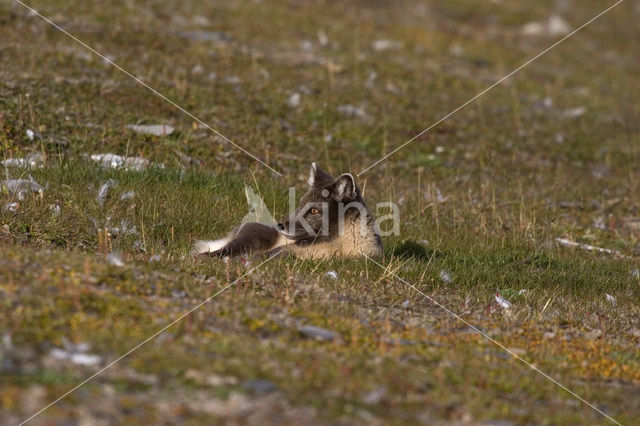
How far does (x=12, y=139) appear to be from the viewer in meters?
14.4

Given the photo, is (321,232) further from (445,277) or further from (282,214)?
(282,214)

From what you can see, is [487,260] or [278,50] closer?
[487,260]

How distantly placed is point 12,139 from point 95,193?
3594 mm

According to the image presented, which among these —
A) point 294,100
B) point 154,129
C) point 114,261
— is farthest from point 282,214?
point 294,100

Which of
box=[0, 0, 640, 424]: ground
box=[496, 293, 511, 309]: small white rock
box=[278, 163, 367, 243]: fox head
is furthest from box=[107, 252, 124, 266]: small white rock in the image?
box=[496, 293, 511, 309]: small white rock

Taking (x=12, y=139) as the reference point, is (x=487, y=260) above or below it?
below

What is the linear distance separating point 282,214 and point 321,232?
6.52 ft

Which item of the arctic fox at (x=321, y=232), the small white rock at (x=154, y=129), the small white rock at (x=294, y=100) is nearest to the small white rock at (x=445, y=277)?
the arctic fox at (x=321, y=232)

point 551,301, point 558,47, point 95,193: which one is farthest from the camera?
point 558,47

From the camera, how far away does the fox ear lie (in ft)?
37.2

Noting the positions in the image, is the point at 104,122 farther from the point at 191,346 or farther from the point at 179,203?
the point at 191,346

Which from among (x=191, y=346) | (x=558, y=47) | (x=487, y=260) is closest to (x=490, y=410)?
(x=191, y=346)

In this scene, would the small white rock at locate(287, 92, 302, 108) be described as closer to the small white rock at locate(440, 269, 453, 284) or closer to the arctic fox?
the arctic fox

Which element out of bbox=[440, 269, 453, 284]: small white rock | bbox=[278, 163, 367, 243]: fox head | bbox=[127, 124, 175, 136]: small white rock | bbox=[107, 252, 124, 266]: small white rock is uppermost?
bbox=[107, 252, 124, 266]: small white rock
